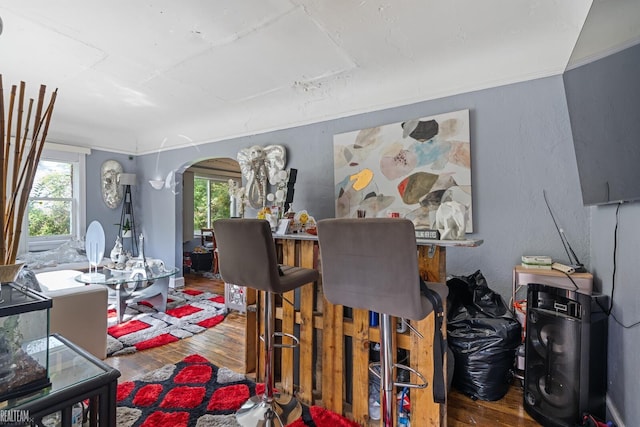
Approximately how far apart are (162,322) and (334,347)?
7.55 ft

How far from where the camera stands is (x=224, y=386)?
210 centimetres

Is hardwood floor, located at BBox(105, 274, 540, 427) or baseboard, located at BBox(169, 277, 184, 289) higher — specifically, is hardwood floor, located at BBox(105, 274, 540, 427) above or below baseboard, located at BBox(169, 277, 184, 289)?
below

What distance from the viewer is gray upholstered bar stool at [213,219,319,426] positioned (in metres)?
1.57

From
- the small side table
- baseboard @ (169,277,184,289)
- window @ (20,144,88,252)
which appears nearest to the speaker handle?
the small side table

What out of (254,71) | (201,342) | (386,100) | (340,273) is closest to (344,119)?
(386,100)

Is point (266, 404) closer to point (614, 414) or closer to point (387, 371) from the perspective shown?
point (387, 371)

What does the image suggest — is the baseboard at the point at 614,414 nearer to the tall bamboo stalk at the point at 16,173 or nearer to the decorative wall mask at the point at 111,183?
the tall bamboo stalk at the point at 16,173

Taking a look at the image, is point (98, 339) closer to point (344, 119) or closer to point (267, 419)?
point (267, 419)

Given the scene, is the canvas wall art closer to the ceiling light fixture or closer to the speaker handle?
the speaker handle

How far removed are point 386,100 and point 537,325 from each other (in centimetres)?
219

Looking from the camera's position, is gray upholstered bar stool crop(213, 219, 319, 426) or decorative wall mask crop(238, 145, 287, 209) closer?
gray upholstered bar stool crop(213, 219, 319, 426)

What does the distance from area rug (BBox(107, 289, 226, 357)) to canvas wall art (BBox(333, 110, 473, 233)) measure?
6.15ft

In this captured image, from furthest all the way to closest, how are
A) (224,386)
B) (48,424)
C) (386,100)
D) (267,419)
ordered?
(386,100) → (224,386) → (267,419) → (48,424)

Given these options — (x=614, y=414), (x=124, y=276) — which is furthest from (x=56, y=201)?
(x=614, y=414)
